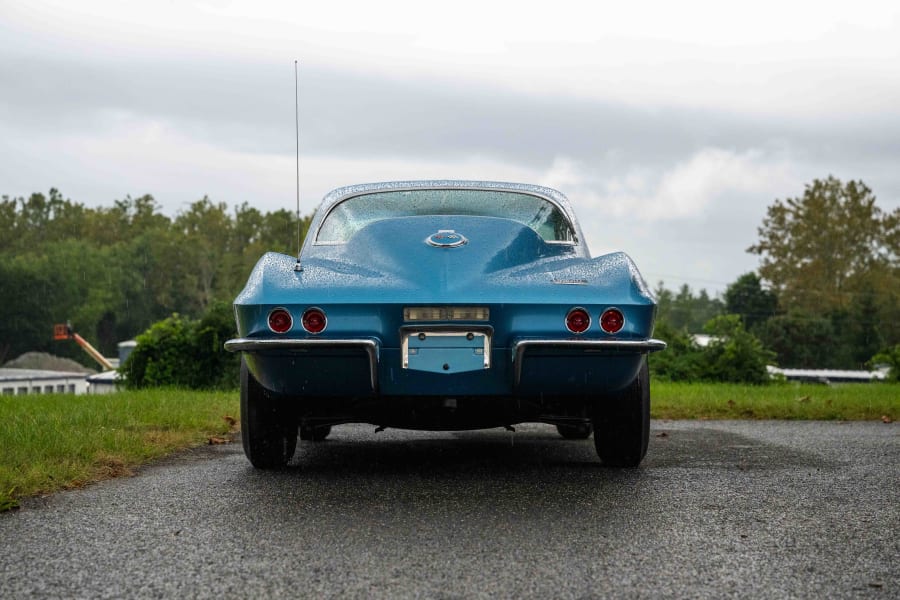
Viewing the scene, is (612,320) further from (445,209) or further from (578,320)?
(445,209)

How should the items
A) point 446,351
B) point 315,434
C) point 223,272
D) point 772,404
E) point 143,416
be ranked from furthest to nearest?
point 223,272, point 772,404, point 143,416, point 315,434, point 446,351

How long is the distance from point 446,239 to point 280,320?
3.05 ft

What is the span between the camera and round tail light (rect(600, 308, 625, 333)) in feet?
16.3

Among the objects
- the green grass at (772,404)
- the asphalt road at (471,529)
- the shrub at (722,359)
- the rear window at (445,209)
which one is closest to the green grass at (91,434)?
A: the asphalt road at (471,529)

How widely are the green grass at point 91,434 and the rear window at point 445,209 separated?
1715 mm

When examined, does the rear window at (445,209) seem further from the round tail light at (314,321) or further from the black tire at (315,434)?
the black tire at (315,434)

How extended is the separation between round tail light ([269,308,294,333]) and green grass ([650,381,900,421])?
553cm

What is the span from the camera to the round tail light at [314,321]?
4.95m

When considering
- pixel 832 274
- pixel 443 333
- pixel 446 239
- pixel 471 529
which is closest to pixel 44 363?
pixel 832 274

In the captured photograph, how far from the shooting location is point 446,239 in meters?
5.37

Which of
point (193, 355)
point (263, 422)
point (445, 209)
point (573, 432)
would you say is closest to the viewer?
point (263, 422)

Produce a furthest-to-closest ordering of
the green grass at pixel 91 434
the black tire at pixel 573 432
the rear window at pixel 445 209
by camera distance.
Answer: the black tire at pixel 573 432 < the rear window at pixel 445 209 < the green grass at pixel 91 434

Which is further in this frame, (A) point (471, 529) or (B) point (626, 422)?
(B) point (626, 422)

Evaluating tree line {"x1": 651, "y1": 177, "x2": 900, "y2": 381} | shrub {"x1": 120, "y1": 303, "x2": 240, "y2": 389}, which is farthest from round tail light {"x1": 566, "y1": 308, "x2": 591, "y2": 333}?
tree line {"x1": 651, "y1": 177, "x2": 900, "y2": 381}
